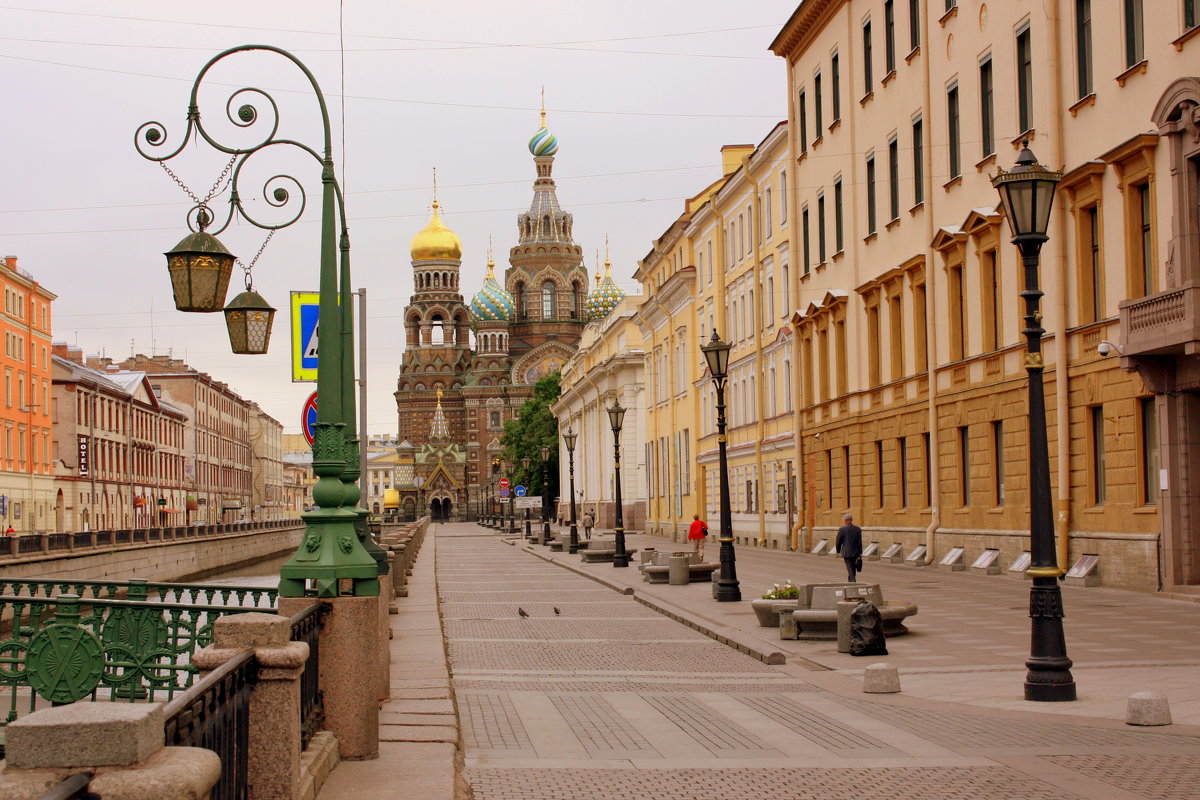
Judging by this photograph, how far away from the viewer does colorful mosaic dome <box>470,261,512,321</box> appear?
180 m

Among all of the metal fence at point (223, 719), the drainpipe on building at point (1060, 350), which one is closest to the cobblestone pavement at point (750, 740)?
the metal fence at point (223, 719)

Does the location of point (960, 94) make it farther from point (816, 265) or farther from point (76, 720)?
point (76, 720)

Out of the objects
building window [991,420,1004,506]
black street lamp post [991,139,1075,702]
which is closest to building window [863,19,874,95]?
building window [991,420,1004,506]

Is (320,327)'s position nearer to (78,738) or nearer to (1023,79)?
(78,738)

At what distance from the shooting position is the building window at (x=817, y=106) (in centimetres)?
4538

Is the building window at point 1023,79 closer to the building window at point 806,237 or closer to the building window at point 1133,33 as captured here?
the building window at point 1133,33

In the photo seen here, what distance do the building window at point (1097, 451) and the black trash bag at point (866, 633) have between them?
10.4 metres

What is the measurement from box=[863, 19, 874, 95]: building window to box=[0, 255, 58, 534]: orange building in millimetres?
44575

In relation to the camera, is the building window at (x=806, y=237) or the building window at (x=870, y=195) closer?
the building window at (x=870, y=195)

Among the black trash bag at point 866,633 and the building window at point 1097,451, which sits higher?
the building window at point 1097,451

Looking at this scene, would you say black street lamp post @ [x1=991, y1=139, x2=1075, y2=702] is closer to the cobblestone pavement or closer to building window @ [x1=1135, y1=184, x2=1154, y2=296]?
the cobblestone pavement

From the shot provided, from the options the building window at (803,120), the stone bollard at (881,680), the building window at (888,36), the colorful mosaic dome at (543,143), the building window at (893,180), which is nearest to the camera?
the stone bollard at (881,680)

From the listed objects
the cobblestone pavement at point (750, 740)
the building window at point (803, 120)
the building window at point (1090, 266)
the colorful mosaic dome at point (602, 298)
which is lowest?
the cobblestone pavement at point (750, 740)

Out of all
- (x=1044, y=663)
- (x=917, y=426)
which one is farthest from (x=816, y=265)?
(x=1044, y=663)
